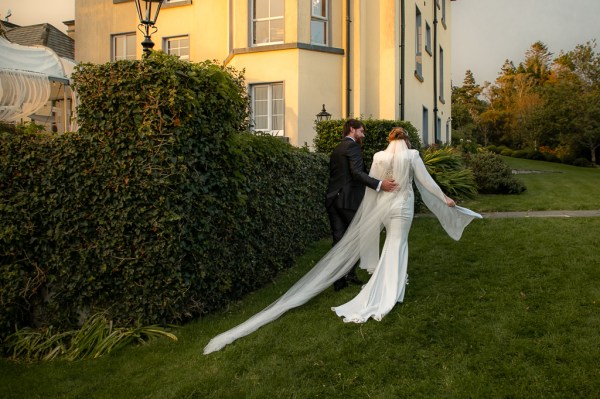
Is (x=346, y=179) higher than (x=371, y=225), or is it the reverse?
(x=346, y=179)

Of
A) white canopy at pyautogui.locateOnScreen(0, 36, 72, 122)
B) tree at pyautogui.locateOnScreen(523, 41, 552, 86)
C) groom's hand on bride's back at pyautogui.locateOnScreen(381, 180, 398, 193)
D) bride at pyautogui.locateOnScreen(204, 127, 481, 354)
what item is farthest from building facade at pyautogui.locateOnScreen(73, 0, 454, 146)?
tree at pyautogui.locateOnScreen(523, 41, 552, 86)

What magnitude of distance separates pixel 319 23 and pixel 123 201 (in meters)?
12.5

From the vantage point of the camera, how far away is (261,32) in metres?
17.1

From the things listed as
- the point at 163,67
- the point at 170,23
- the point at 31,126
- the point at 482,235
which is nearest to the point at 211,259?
the point at 163,67

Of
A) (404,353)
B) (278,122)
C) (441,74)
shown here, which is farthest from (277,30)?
(404,353)

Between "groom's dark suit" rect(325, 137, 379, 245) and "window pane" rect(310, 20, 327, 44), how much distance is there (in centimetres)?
→ 1049

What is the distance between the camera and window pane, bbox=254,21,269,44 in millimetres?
17031

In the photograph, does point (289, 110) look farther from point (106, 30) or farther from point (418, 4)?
point (106, 30)

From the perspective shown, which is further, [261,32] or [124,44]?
[124,44]

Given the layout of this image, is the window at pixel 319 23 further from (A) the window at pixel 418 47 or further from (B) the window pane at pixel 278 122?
(A) the window at pixel 418 47

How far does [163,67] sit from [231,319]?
3.06 metres

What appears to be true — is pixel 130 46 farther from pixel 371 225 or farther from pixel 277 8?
pixel 371 225

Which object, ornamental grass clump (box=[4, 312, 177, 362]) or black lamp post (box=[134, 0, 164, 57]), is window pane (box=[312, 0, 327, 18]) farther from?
ornamental grass clump (box=[4, 312, 177, 362])

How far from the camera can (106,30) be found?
70.6 feet
